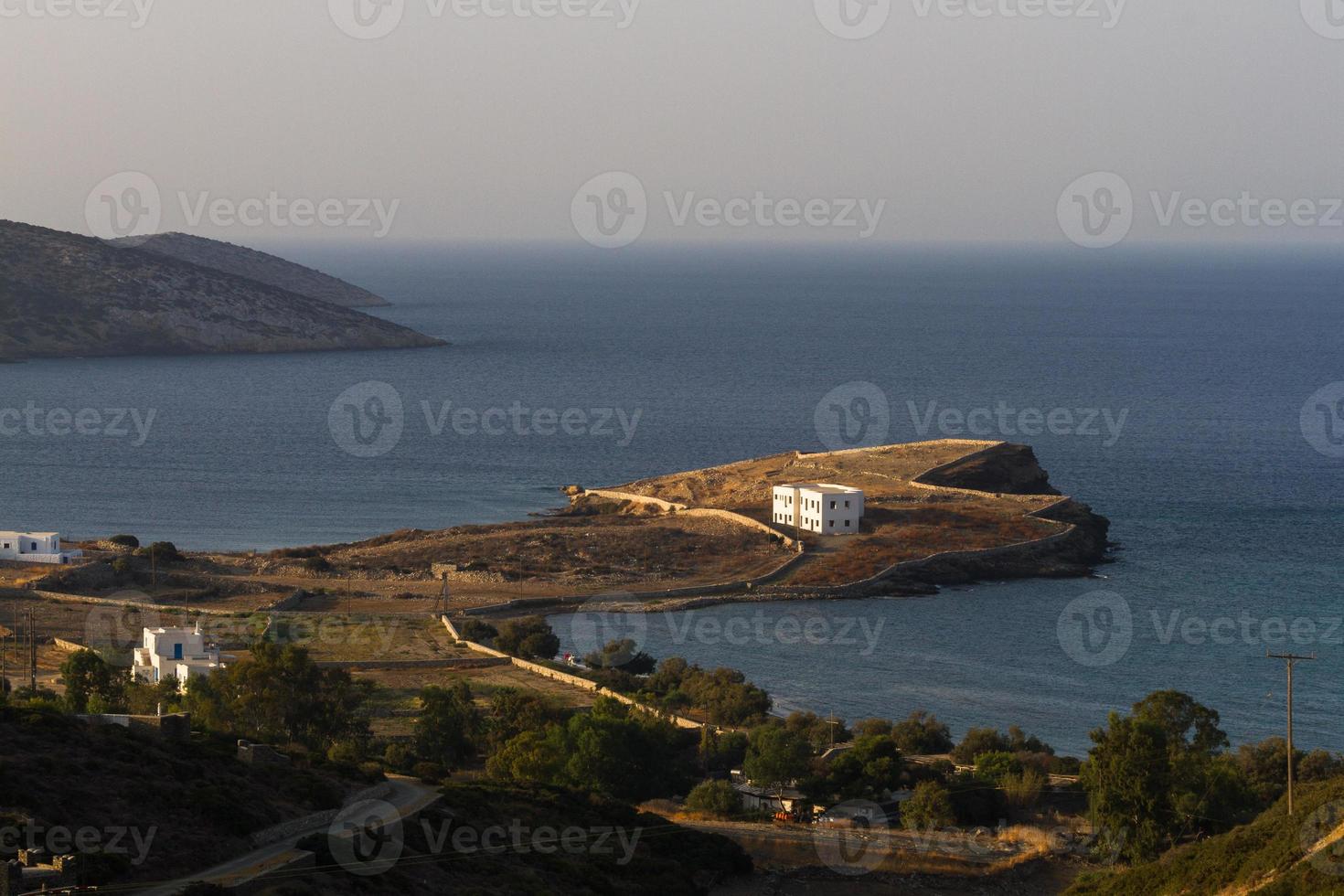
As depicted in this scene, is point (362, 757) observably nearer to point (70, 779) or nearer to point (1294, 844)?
point (70, 779)

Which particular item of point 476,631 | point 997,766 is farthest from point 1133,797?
point 476,631

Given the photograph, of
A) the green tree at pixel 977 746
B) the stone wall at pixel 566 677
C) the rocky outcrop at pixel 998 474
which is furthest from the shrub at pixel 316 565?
the green tree at pixel 977 746

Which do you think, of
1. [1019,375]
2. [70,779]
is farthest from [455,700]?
[1019,375]

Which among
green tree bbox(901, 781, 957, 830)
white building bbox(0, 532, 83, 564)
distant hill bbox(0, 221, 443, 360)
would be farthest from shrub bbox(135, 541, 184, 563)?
distant hill bbox(0, 221, 443, 360)

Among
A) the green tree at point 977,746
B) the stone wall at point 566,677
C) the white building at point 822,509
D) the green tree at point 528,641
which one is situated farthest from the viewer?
the white building at point 822,509

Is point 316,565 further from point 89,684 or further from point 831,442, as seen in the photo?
point 831,442

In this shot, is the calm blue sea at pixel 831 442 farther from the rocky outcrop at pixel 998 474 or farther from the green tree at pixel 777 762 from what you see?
the green tree at pixel 777 762

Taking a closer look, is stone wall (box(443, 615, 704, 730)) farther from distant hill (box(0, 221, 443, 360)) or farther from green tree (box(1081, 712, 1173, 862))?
distant hill (box(0, 221, 443, 360))
